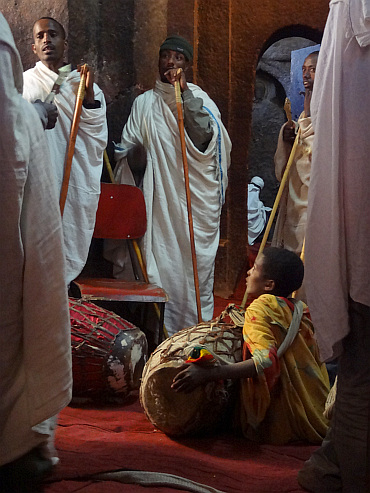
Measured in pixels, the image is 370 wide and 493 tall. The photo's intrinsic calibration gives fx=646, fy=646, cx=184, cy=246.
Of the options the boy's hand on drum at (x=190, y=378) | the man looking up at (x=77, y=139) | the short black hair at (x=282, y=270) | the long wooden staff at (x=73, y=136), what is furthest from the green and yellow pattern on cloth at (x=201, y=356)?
the long wooden staff at (x=73, y=136)

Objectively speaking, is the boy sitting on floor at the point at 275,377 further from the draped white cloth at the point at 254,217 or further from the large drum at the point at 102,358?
the draped white cloth at the point at 254,217

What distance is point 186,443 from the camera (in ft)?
10.1

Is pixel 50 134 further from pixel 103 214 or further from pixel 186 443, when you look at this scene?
pixel 186 443

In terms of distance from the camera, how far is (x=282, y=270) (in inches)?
129

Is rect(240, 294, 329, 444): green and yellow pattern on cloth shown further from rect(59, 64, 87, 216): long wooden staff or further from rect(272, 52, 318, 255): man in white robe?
rect(272, 52, 318, 255): man in white robe

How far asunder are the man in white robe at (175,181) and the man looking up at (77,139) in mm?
372

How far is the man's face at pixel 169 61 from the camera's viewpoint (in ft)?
18.3

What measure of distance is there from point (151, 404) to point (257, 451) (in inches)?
22.1

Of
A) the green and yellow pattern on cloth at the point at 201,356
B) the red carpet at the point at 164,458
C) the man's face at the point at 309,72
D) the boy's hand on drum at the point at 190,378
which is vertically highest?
the man's face at the point at 309,72

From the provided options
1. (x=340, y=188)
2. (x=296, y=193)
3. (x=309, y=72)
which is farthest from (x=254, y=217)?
(x=340, y=188)

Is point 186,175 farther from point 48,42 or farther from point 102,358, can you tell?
point 102,358

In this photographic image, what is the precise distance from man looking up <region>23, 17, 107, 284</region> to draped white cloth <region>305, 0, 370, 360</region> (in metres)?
2.91

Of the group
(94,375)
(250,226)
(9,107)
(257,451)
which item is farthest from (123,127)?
(250,226)

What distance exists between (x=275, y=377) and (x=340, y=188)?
3.62 ft
